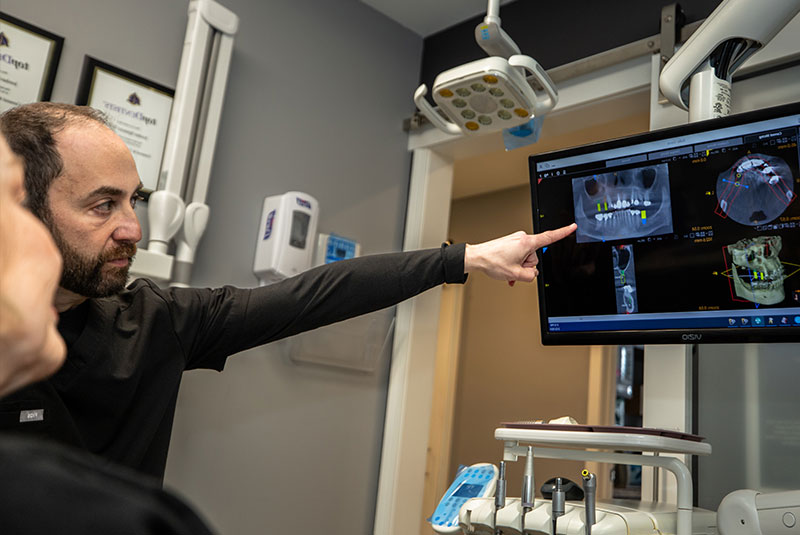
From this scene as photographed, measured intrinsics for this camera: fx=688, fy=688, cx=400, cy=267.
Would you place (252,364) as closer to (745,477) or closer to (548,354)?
(745,477)

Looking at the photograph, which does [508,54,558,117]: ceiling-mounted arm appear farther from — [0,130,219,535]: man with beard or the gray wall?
[0,130,219,535]: man with beard

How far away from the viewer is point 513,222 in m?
4.20

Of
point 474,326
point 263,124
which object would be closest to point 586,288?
point 263,124

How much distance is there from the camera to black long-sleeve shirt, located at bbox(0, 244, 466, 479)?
124 centimetres

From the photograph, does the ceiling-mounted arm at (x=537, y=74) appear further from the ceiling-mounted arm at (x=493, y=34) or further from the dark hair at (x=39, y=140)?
the dark hair at (x=39, y=140)

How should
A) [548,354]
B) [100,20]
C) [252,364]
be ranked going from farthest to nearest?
Answer: [548,354]
[252,364]
[100,20]

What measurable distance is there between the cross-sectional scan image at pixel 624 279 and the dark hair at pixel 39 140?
3.62 ft

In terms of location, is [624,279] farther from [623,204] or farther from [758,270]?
[758,270]

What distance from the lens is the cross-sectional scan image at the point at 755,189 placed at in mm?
1287

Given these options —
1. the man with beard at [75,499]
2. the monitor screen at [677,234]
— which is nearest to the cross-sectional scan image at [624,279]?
the monitor screen at [677,234]

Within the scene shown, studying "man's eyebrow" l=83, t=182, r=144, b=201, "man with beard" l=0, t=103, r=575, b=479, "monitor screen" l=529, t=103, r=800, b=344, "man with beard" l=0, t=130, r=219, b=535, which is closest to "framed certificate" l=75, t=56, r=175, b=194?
"man with beard" l=0, t=103, r=575, b=479

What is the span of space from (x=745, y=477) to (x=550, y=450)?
637 millimetres

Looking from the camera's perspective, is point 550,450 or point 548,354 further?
point 548,354

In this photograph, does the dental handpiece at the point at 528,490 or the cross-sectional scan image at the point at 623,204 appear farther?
the cross-sectional scan image at the point at 623,204
